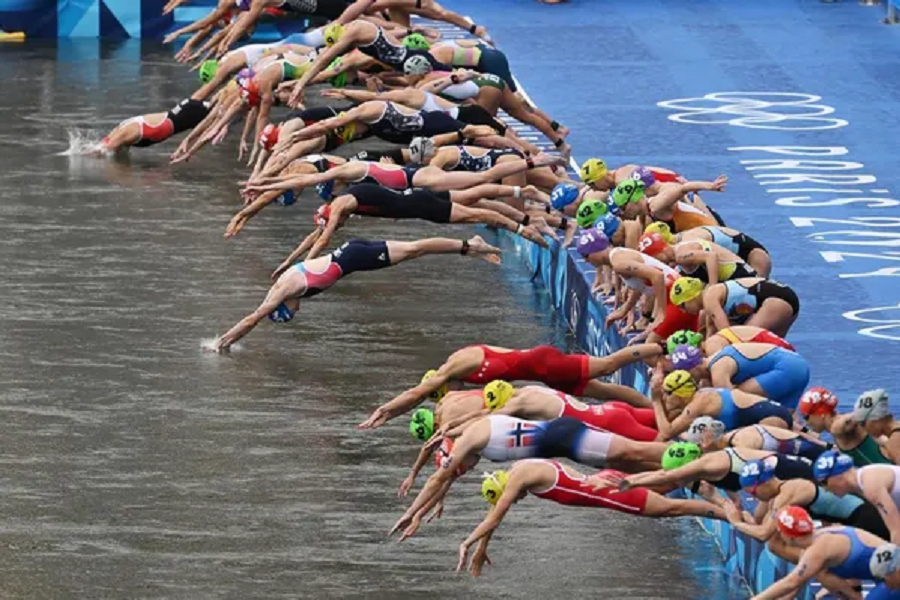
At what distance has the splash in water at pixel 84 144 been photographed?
87.0ft

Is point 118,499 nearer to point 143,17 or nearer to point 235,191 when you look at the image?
point 235,191

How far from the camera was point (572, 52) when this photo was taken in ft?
96.4

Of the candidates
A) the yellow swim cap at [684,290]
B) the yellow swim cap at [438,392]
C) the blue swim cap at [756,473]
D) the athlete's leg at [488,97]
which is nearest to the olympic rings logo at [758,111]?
the athlete's leg at [488,97]

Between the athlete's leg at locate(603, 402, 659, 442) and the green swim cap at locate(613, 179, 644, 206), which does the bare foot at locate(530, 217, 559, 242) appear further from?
the athlete's leg at locate(603, 402, 659, 442)

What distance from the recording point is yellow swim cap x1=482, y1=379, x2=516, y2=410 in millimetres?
14969

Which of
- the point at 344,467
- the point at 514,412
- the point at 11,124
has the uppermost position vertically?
the point at 514,412

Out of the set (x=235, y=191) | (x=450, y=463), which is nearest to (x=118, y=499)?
(x=450, y=463)

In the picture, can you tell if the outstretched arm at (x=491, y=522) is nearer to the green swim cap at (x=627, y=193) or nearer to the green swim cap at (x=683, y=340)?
the green swim cap at (x=683, y=340)

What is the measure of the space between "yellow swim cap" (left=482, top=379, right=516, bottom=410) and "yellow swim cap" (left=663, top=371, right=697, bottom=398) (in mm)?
1020

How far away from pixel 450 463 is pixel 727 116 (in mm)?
12098

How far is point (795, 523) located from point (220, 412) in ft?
20.9

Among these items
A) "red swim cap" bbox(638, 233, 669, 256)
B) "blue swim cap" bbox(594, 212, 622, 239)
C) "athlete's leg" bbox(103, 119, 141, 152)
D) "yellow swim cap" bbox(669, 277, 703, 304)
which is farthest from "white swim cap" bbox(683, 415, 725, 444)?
"athlete's leg" bbox(103, 119, 141, 152)

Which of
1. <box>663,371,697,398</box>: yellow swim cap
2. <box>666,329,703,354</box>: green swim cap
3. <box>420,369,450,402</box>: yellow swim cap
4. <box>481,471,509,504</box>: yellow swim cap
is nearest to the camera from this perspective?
<box>481,471,509,504</box>: yellow swim cap

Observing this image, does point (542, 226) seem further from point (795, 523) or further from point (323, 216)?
point (795, 523)
